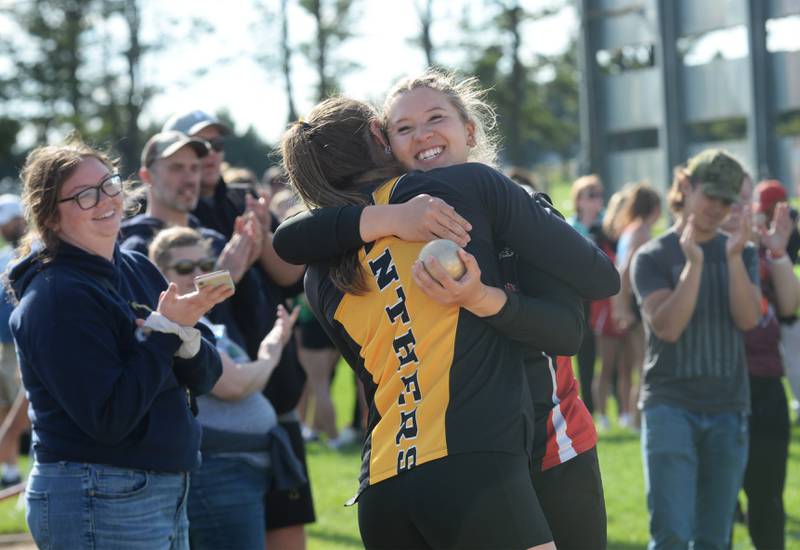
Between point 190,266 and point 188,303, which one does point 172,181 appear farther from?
point 188,303

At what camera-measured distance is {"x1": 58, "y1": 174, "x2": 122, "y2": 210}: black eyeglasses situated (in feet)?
11.5

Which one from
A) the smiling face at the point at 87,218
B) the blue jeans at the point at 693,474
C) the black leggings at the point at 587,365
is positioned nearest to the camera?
the smiling face at the point at 87,218

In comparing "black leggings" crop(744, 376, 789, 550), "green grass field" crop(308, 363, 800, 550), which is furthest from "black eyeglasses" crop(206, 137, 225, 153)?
"black leggings" crop(744, 376, 789, 550)

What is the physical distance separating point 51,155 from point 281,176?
2.62 ft

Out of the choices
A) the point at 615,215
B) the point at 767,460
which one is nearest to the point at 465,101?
the point at 767,460

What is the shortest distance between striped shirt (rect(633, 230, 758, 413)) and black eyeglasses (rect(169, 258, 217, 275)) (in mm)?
2045

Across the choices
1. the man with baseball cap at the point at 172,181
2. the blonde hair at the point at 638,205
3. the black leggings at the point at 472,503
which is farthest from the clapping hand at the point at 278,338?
the blonde hair at the point at 638,205

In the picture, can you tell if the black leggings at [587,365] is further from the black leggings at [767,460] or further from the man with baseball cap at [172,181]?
the man with baseball cap at [172,181]

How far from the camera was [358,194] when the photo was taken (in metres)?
2.91

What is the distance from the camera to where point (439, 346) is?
2.68m

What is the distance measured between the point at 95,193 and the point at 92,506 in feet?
3.19

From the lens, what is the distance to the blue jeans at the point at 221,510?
4324 millimetres

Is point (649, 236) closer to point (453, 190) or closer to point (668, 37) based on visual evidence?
point (453, 190)

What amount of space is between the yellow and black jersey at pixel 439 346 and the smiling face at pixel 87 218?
1.01 meters
